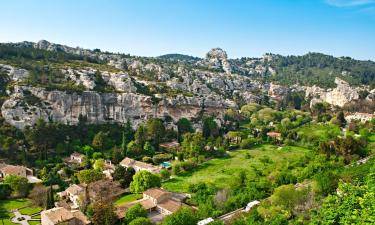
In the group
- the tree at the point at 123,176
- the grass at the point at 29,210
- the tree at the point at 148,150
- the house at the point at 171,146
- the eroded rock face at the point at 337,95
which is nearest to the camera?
the grass at the point at 29,210

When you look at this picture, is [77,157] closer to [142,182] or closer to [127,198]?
[127,198]

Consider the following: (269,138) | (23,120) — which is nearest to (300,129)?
(269,138)

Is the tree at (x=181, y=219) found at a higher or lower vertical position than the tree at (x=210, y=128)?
lower

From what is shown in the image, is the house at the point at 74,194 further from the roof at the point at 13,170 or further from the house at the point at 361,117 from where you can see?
the house at the point at 361,117

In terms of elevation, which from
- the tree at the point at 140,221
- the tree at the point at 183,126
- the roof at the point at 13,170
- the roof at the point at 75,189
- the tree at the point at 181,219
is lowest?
the roof at the point at 75,189

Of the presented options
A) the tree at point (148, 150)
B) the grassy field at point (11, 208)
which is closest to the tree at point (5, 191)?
the grassy field at point (11, 208)

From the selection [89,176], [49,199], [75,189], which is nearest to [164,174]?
[89,176]

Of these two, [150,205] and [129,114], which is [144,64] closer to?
[129,114]
